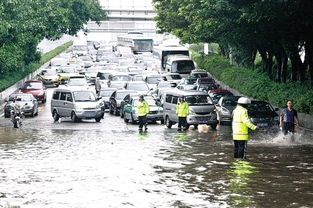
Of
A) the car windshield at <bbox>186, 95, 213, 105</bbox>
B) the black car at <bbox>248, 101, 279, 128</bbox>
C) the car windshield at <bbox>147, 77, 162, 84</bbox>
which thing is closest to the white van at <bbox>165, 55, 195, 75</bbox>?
the car windshield at <bbox>147, 77, 162, 84</bbox>

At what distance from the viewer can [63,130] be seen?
33.5 metres

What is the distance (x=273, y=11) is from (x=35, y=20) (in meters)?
19.5

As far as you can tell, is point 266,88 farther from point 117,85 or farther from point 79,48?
point 79,48

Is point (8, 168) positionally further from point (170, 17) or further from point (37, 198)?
point (170, 17)

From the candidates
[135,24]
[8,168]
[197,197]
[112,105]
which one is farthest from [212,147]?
[135,24]

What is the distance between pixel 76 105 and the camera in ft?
128

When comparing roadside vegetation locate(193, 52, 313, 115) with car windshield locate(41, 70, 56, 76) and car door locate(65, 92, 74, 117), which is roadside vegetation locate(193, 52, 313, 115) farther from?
car windshield locate(41, 70, 56, 76)

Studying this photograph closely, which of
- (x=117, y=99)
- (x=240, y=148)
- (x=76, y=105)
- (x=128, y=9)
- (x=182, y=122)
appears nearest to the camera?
(x=240, y=148)

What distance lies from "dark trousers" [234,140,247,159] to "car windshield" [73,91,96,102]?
64.7ft

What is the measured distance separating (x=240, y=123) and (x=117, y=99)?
2389cm

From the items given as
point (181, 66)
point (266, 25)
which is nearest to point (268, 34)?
point (266, 25)

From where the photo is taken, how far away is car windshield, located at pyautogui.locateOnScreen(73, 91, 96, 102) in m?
39.6

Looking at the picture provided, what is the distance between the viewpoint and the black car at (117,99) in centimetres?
4339

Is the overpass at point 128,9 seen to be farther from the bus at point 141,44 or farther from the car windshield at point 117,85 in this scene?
the car windshield at point 117,85
